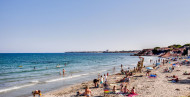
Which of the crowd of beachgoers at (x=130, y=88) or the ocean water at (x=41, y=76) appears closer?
the crowd of beachgoers at (x=130, y=88)

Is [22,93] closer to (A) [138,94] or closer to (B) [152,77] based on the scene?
(A) [138,94]

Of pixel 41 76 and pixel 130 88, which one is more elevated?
pixel 130 88

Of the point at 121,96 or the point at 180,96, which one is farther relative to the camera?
the point at 121,96

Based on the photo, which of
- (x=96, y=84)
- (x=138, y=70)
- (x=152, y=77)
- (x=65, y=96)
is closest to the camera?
(x=65, y=96)

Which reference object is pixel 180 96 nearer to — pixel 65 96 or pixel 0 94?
pixel 65 96

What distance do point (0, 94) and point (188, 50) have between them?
307ft

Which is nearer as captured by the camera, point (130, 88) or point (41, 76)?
point (130, 88)

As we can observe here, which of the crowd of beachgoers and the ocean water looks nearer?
the crowd of beachgoers

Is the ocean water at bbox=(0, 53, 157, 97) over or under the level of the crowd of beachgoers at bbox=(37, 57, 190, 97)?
under

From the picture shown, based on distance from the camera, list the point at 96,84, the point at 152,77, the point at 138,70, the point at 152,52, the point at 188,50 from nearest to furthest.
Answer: the point at 96,84, the point at 152,77, the point at 138,70, the point at 188,50, the point at 152,52

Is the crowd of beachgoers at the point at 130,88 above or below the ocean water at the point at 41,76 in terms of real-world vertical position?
above

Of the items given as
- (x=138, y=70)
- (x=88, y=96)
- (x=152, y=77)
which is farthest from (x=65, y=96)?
(x=138, y=70)

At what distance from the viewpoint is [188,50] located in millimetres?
82312

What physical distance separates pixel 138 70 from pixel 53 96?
20.2 meters
